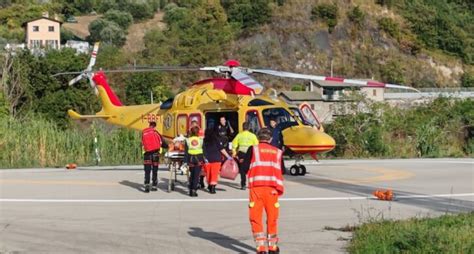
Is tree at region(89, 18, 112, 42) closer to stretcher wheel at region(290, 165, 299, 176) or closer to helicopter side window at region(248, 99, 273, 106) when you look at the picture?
helicopter side window at region(248, 99, 273, 106)

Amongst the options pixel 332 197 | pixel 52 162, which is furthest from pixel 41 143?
pixel 332 197

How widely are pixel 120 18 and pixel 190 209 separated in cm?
11830

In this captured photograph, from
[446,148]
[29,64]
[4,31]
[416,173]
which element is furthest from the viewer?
[4,31]

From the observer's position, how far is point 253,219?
9.86 m

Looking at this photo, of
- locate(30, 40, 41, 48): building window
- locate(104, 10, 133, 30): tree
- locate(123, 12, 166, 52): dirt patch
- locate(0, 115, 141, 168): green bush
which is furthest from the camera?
locate(104, 10, 133, 30): tree

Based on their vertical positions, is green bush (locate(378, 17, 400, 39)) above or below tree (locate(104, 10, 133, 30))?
below

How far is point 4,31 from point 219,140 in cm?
11651

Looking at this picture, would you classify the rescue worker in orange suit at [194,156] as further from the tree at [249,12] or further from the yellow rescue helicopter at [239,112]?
the tree at [249,12]

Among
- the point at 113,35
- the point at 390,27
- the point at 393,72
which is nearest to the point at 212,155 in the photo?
the point at 393,72

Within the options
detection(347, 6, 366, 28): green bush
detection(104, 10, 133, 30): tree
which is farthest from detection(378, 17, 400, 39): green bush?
detection(104, 10, 133, 30): tree

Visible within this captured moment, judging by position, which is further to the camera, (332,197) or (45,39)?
(45,39)

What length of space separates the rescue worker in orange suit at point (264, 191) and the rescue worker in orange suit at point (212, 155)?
6865 mm

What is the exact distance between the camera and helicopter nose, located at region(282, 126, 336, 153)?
20094 mm

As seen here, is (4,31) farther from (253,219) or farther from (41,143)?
(253,219)
